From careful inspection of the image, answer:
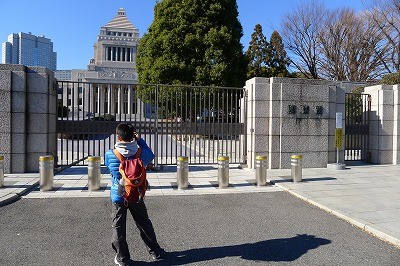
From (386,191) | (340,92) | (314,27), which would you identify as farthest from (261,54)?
(386,191)

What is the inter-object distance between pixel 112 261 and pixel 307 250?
8.92 feet

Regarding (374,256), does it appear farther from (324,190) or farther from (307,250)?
(324,190)

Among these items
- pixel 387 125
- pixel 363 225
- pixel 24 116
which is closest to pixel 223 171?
pixel 363 225

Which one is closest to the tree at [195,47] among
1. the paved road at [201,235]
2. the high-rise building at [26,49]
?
the paved road at [201,235]

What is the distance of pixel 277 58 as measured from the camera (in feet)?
114

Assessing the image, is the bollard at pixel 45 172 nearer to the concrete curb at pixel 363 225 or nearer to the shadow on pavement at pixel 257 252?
the shadow on pavement at pixel 257 252

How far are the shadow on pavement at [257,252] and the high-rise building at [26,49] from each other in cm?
17649

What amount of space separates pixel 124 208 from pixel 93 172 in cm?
452

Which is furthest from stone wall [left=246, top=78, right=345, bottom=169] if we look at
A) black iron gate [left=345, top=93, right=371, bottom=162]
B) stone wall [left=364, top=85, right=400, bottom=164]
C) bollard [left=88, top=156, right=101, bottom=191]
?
bollard [left=88, top=156, right=101, bottom=191]

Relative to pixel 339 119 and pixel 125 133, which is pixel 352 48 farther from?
pixel 125 133

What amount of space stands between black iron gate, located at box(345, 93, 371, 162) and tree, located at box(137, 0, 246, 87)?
9274mm

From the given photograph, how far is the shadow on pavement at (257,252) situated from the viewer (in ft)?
14.7

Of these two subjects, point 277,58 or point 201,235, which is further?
point 277,58

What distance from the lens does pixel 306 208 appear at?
7.18 meters
